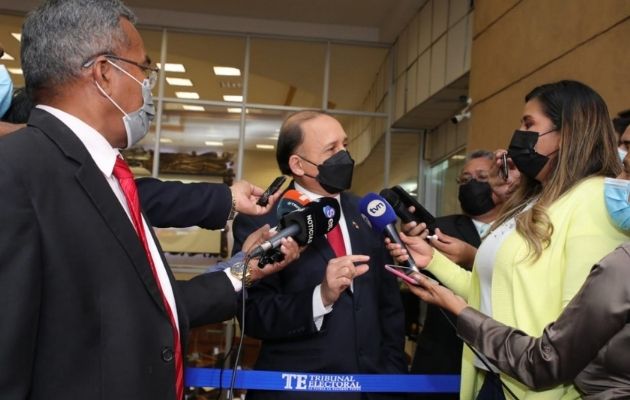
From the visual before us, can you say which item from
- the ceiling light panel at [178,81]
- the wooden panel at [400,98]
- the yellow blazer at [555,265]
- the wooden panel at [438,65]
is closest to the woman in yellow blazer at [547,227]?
the yellow blazer at [555,265]

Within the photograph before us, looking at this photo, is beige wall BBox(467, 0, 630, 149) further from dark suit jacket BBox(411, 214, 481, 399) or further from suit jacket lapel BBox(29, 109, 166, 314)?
suit jacket lapel BBox(29, 109, 166, 314)

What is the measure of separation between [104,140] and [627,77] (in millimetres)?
3296

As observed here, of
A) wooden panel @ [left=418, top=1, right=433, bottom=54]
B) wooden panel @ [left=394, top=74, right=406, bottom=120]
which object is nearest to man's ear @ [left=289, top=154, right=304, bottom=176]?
wooden panel @ [left=418, top=1, right=433, bottom=54]

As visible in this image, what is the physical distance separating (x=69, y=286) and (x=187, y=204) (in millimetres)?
733

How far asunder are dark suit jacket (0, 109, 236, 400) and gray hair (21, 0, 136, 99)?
10cm

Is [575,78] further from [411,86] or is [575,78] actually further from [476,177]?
[411,86]

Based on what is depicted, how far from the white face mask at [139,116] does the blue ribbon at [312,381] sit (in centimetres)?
102

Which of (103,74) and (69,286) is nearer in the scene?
(69,286)

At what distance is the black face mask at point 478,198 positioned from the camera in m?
3.40

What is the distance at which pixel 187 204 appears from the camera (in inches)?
72.3

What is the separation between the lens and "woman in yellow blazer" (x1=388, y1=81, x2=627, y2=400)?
1.66 m

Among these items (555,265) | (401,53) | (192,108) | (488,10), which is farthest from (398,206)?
(192,108)

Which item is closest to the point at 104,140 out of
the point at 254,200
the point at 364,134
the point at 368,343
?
the point at 254,200

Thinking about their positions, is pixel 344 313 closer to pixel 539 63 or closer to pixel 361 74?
pixel 539 63
